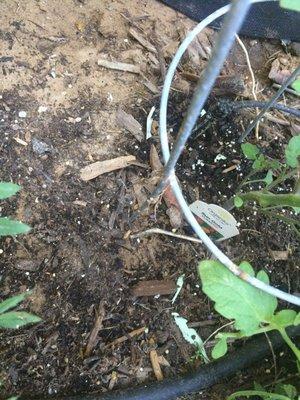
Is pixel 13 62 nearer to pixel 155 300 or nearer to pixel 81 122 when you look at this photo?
pixel 81 122

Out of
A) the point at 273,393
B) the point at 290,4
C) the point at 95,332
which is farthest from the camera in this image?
the point at 95,332

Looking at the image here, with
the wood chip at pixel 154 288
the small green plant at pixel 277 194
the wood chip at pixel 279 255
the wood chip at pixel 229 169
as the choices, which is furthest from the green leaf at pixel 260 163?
the wood chip at pixel 154 288

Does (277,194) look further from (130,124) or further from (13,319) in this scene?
(13,319)

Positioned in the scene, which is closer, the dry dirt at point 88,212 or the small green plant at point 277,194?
the small green plant at point 277,194

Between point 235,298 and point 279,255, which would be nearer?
point 235,298

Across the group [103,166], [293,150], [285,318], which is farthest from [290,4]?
[103,166]

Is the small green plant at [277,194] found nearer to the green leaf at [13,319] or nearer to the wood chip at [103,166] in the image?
the wood chip at [103,166]

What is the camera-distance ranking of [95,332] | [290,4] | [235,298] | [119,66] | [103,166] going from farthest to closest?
[119,66] < [103,166] < [95,332] < [235,298] < [290,4]
